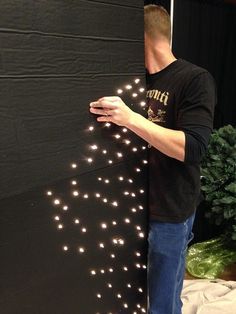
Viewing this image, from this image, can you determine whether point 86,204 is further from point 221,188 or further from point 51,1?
point 221,188

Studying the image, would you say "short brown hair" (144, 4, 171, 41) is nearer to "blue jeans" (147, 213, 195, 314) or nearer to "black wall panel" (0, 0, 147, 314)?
"black wall panel" (0, 0, 147, 314)

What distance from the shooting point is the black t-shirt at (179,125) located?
1.28 metres

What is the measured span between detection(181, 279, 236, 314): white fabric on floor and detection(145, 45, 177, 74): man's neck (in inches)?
52.8

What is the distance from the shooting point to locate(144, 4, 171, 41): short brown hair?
4.58ft

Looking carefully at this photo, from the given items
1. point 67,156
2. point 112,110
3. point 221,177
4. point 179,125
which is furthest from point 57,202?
point 221,177

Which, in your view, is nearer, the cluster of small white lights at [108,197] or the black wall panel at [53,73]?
the black wall panel at [53,73]

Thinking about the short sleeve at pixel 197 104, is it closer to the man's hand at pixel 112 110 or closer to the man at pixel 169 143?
the man at pixel 169 143

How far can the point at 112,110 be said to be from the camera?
115cm

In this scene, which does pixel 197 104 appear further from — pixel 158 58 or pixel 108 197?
pixel 108 197

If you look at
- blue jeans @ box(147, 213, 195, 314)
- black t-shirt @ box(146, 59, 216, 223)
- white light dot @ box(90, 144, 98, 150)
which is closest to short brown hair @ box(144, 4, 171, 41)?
black t-shirt @ box(146, 59, 216, 223)

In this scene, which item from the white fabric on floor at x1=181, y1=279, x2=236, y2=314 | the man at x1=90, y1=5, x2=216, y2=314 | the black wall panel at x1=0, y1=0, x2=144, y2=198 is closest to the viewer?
the black wall panel at x1=0, y1=0, x2=144, y2=198

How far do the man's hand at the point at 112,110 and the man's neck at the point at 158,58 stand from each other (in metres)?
0.35

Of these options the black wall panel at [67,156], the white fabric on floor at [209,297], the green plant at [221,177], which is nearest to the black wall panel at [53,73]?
the black wall panel at [67,156]

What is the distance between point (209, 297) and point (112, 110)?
1.50 meters
